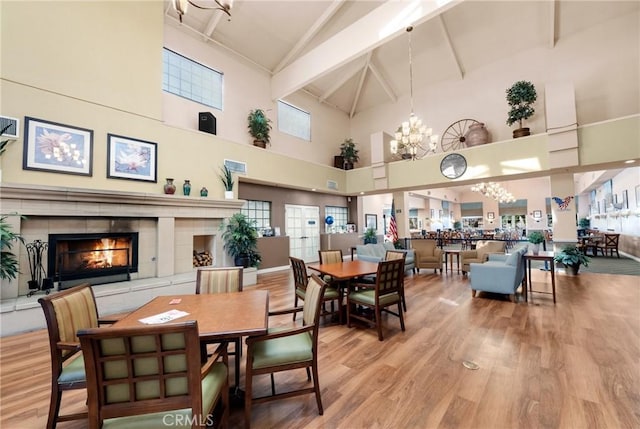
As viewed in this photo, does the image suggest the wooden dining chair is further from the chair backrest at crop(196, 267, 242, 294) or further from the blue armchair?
the blue armchair

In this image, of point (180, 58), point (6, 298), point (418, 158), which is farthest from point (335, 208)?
point (6, 298)

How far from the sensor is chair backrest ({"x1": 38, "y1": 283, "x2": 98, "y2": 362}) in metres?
1.57

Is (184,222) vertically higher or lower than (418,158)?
lower

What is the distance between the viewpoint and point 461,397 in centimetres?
204

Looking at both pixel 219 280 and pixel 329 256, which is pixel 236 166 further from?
pixel 219 280

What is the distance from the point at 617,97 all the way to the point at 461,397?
8.51 meters

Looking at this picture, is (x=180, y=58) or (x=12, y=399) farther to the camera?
(x=180, y=58)

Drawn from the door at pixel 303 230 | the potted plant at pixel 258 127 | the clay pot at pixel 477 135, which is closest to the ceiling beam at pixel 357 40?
the potted plant at pixel 258 127

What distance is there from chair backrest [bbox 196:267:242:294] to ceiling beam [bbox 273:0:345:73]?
653 cm

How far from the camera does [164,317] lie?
72.6 inches

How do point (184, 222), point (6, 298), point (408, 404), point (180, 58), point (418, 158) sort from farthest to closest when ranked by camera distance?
point (418, 158)
point (180, 58)
point (184, 222)
point (6, 298)
point (408, 404)

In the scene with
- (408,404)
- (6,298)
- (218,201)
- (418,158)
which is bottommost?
(408,404)

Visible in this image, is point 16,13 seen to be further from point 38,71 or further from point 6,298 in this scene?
point 6,298

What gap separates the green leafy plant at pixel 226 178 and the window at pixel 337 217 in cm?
446
